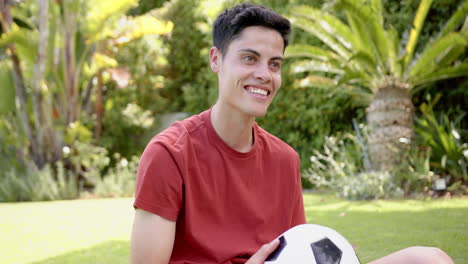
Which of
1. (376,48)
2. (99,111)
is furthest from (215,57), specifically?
(99,111)

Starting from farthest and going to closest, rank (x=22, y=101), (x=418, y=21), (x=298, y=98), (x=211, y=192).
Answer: (x=298, y=98), (x=22, y=101), (x=418, y=21), (x=211, y=192)

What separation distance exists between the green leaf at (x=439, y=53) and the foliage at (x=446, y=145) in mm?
722

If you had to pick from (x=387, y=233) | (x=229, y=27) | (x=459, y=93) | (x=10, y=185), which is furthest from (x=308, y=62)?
(x=229, y=27)

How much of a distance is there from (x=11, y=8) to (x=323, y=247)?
437 inches

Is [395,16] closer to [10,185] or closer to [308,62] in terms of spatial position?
[308,62]

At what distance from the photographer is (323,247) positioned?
2.16 m

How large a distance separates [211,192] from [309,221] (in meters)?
3.96

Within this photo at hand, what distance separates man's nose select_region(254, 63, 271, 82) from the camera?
2371 millimetres

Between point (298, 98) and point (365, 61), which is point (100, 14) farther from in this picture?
point (365, 61)

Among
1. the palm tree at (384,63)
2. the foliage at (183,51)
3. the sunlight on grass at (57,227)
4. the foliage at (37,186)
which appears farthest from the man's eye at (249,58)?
the foliage at (183,51)

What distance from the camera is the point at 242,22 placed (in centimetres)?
237

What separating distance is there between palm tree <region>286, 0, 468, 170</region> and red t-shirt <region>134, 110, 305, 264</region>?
6.45 metres

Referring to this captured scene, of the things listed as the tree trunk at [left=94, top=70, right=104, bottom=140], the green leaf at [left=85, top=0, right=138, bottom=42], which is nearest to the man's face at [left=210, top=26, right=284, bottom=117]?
the green leaf at [left=85, top=0, right=138, bottom=42]

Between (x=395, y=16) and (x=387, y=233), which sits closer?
(x=387, y=233)
